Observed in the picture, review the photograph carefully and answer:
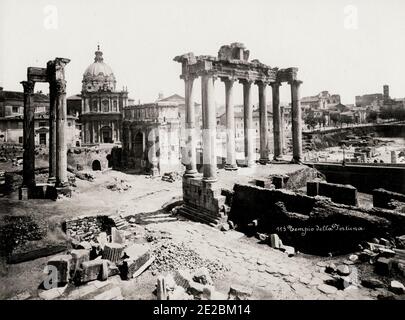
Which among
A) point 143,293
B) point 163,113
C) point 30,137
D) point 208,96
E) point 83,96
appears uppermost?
point 83,96

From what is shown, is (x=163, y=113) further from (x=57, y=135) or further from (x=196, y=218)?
(x=196, y=218)

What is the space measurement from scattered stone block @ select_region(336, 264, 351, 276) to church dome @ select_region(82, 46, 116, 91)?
161 ft

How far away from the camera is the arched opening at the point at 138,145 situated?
40.2 metres

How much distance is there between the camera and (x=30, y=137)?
59.1 feet

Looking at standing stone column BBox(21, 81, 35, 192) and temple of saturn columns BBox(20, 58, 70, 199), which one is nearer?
temple of saturn columns BBox(20, 58, 70, 199)

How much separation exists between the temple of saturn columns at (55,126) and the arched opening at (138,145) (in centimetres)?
2193

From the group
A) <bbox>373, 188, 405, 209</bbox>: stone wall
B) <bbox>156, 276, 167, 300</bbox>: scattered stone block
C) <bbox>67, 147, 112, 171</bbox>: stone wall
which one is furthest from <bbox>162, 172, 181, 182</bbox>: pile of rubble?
<bbox>156, 276, 167, 300</bbox>: scattered stone block

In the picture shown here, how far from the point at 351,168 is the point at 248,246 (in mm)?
11160

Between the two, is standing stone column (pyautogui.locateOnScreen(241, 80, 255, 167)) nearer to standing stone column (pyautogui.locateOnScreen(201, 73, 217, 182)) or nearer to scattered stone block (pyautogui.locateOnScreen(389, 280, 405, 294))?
standing stone column (pyautogui.locateOnScreen(201, 73, 217, 182))

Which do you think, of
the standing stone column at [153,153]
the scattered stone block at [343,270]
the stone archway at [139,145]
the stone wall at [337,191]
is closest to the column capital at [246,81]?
the stone wall at [337,191]

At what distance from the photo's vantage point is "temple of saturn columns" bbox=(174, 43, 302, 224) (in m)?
14.4

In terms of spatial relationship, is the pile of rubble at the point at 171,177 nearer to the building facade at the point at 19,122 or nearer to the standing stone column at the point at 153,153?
the standing stone column at the point at 153,153

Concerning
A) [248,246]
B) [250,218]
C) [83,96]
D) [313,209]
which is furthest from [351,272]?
[83,96]
